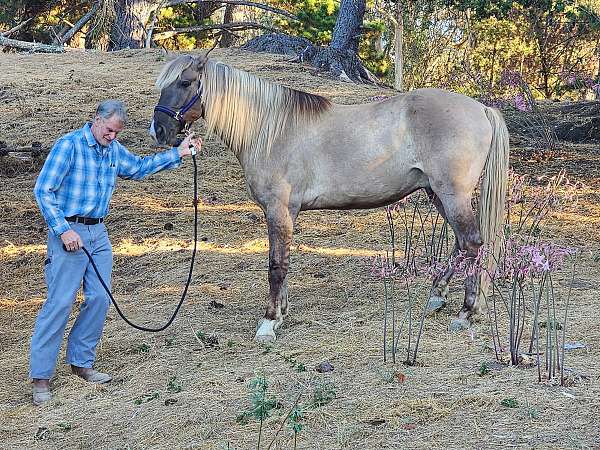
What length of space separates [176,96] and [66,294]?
59.4 inches

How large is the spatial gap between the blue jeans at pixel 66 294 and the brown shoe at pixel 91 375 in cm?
21

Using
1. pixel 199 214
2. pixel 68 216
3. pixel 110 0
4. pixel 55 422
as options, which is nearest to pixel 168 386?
pixel 55 422

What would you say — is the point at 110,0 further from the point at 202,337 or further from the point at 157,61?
the point at 202,337

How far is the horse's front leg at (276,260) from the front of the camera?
5.60 m

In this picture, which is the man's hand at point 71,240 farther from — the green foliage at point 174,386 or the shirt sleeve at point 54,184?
the green foliage at point 174,386

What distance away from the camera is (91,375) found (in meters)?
5.16

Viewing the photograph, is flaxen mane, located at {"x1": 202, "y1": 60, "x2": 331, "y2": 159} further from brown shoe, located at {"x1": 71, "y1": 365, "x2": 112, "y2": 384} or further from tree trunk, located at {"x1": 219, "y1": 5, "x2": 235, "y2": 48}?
tree trunk, located at {"x1": 219, "y1": 5, "x2": 235, "y2": 48}

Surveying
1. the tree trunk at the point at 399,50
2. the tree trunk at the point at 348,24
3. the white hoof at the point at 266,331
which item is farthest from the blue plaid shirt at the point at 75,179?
the tree trunk at the point at 399,50

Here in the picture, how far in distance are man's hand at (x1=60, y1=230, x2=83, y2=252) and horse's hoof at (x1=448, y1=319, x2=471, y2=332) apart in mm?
2495

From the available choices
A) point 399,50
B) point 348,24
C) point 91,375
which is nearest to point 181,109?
point 91,375

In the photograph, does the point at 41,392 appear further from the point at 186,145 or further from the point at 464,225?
the point at 464,225

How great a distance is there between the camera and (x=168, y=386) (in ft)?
16.1

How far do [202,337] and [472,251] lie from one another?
1.94 m

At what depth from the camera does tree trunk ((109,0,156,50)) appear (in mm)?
17562
